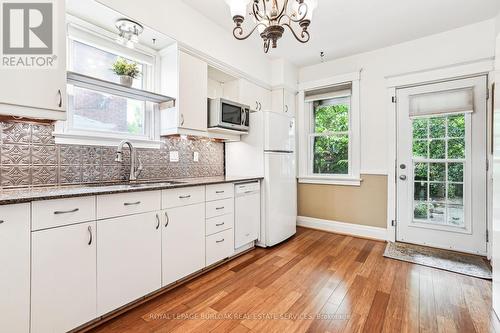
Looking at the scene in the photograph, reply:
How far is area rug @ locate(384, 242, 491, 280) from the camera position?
237 cm

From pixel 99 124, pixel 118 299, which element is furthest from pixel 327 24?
pixel 118 299

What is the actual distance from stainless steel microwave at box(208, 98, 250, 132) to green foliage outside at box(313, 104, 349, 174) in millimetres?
1516

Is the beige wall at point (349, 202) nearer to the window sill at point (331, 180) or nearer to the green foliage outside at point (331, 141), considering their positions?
the window sill at point (331, 180)

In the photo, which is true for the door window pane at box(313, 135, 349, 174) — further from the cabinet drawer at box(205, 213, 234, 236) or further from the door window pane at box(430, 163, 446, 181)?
the cabinet drawer at box(205, 213, 234, 236)

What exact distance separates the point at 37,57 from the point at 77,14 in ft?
2.27

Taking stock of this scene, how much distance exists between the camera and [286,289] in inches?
80.2

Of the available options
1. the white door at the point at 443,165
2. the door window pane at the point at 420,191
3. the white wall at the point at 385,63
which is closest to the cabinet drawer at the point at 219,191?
the white wall at the point at 385,63

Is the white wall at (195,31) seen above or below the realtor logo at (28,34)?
above

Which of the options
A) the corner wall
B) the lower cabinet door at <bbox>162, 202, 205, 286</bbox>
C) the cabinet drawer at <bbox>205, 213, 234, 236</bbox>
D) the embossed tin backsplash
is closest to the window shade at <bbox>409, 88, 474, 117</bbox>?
the corner wall

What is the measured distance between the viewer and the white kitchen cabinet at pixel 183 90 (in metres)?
2.38

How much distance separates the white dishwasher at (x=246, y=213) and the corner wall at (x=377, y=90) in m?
1.32

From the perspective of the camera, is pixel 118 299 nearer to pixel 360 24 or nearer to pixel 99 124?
pixel 99 124

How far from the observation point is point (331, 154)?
377 cm

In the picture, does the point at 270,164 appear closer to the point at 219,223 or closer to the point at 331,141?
the point at 219,223
